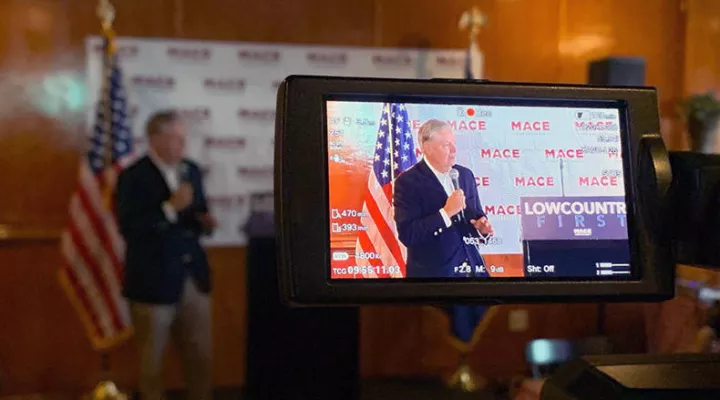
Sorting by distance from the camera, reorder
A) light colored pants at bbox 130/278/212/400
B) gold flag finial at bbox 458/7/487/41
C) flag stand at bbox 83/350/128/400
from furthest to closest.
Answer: gold flag finial at bbox 458/7/487/41, flag stand at bbox 83/350/128/400, light colored pants at bbox 130/278/212/400

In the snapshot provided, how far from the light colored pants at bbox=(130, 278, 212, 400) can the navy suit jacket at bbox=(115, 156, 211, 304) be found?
0.21ft

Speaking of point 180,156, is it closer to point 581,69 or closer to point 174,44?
point 174,44

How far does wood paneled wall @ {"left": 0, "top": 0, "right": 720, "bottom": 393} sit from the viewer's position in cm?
406

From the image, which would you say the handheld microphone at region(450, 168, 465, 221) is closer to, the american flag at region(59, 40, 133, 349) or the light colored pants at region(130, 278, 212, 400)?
the light colored pants at region(130, 278, 212, 400)

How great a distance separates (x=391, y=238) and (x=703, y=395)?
42 centimetres

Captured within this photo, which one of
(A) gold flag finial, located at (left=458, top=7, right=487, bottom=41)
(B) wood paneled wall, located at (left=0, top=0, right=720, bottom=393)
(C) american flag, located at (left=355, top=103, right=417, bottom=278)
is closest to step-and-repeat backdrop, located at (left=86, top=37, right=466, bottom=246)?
(B) wood paneled wall, located at (left=0, top=0, right=720, bottom=393)

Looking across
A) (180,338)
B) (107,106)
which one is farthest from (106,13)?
(180,338)

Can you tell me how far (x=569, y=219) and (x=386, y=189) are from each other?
0.81ft

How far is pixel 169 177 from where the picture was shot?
3.59 meters

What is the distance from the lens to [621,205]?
3.34ft

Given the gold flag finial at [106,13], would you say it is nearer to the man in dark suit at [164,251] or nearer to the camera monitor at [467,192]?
the man in dark suit at [164,251]

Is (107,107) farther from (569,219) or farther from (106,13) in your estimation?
(569,219)

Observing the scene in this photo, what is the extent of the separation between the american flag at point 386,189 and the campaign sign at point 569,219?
17 cm

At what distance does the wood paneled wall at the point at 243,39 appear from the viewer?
406 centimetres
